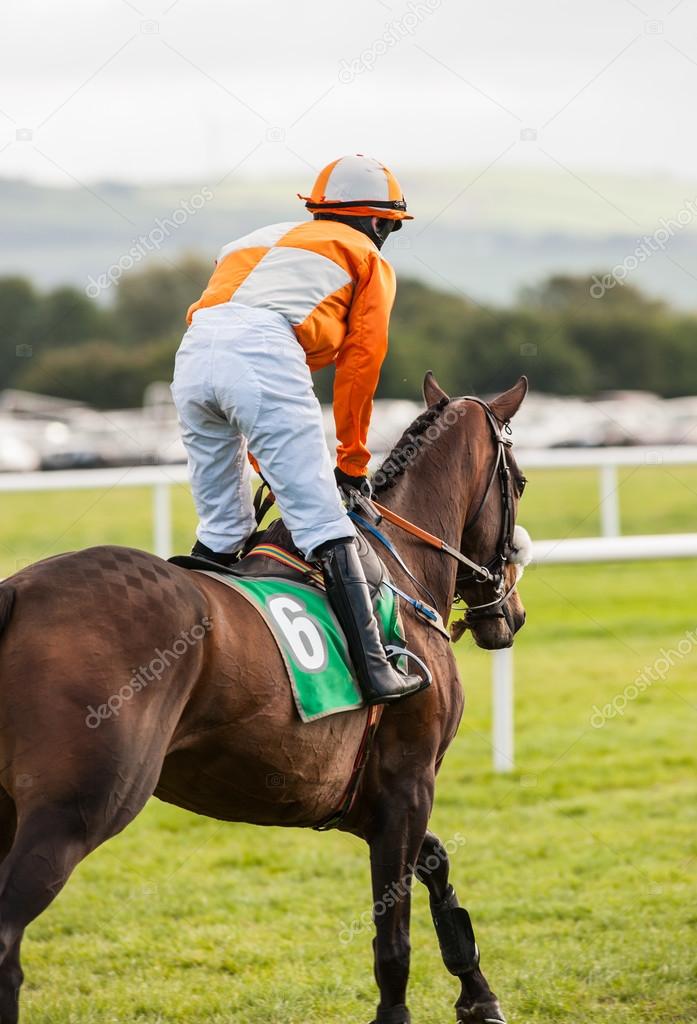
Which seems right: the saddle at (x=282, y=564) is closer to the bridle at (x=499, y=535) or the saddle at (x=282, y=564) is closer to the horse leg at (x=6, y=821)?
the bridle at (x=499, y=535)

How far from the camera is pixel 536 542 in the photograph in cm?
640

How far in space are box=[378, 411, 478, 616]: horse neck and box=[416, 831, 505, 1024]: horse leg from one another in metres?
0.77

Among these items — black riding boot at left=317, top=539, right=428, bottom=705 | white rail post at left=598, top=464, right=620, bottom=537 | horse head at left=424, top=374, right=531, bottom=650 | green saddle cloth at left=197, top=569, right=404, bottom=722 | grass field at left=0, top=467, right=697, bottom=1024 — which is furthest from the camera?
white rail post at left=598, top=464, right=620, bottom=537

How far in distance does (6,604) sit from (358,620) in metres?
0.91

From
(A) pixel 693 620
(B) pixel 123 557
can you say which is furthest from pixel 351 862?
(A) pixel 693 620

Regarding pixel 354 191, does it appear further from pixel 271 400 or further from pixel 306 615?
pixel 306 615

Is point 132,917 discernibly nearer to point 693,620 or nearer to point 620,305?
point 693,620

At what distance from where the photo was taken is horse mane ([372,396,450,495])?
3.88 metres

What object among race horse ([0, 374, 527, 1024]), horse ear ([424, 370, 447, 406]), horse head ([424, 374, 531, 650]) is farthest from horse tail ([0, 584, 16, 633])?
horse ear ([424, 370, 447, 406])

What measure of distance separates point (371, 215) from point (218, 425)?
73 cm

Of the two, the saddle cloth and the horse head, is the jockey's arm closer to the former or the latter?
the saddle cloth

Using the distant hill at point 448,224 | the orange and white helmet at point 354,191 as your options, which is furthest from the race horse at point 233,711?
the distant hill at point 448,224

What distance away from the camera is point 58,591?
2.79 meters

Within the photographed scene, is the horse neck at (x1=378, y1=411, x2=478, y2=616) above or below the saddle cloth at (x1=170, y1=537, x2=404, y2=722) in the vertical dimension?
above
